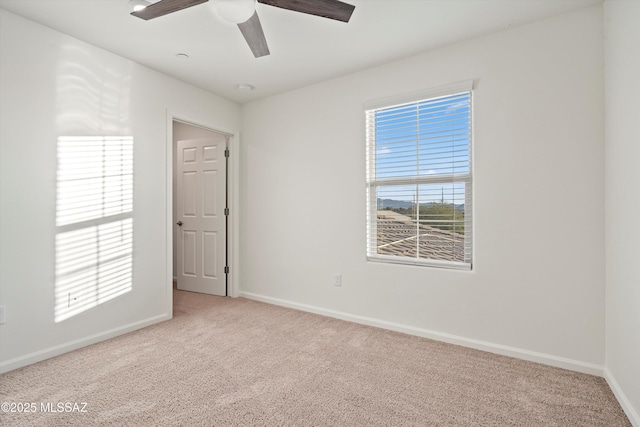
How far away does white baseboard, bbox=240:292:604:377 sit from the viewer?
2.20m

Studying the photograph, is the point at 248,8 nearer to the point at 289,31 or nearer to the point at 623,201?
the point at 289,31

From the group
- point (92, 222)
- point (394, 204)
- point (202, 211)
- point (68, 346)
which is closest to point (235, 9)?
point (394, 204)

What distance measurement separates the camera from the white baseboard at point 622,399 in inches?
64.9

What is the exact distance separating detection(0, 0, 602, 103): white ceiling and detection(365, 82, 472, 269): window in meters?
0.46

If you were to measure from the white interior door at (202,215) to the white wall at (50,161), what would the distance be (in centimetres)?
106

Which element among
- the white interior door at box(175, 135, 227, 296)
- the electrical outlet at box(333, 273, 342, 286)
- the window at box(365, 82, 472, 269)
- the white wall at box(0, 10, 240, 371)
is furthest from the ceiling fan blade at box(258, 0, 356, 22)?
the white interior door at box(175, 135, 227, 296)

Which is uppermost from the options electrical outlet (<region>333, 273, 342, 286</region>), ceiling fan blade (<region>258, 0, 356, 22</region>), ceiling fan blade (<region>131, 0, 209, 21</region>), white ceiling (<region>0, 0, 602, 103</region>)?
white ceiling (<region>0, 0, 602, 103</region>)

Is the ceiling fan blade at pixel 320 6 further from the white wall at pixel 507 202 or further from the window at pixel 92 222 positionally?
the window at pixel 92 222

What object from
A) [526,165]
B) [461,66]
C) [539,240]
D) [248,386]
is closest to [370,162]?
[461,66]

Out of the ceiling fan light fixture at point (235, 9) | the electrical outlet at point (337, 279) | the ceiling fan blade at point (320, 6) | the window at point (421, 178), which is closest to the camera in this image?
the ceiling fan light fixture at point (235, 9)

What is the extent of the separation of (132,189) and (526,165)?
3.39 meters

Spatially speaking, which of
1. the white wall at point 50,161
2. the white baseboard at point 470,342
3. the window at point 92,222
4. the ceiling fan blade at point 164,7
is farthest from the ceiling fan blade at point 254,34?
the white baseboard at point 470,342

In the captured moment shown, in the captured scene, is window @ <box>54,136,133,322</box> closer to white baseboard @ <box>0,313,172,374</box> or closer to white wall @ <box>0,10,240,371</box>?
white wall @ <box>0,10,240,371</box>

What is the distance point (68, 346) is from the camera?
2498mm
